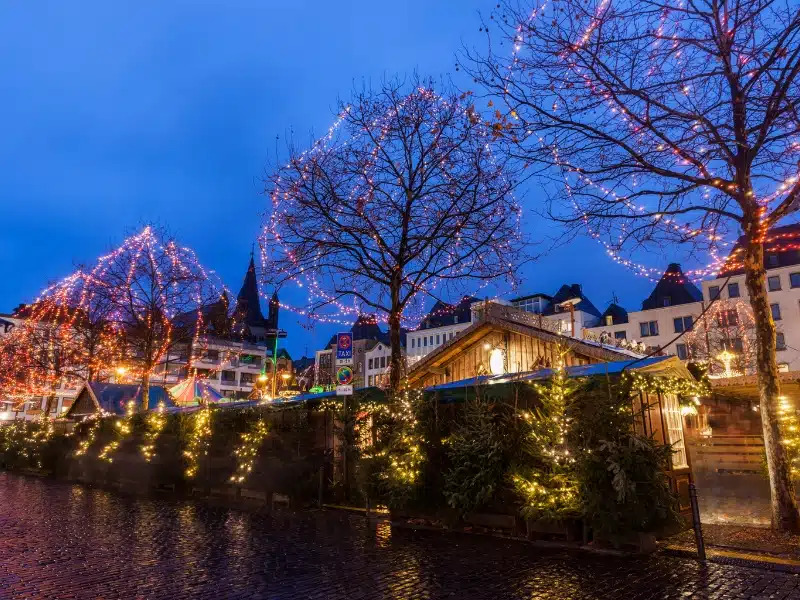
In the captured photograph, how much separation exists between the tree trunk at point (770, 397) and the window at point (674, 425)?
1554 millimetres

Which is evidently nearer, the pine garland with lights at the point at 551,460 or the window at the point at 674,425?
the pine garland with lights at the point at 551,460

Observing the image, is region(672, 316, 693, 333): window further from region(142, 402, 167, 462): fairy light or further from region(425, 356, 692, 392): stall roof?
region(142, 402, 167, 462): fairy light

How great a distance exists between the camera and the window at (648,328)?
56.3 metres

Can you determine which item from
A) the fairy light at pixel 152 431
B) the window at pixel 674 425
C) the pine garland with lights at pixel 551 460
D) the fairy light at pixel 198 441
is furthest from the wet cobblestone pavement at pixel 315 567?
the fairy light at pixel 152 431

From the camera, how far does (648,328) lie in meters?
56.9

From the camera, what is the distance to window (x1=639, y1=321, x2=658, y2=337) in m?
56.3

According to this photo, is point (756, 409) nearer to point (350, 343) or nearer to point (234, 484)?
point (350, 343)

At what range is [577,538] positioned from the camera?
341 inches

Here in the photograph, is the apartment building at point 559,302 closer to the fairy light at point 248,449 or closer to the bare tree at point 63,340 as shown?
the bare tree at point 63,340

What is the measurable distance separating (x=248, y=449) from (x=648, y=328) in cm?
5233

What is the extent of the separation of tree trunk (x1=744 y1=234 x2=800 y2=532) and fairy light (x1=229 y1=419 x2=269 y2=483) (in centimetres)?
1115

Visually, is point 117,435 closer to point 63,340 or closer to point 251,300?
point 63,340

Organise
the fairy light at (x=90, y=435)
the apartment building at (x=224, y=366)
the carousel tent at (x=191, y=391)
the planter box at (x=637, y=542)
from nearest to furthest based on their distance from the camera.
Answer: the planter box at (x=637, y=542)
the fairy light at (x=90, y=435)
the carousel tent at (x=191, y=391)
the apartment building at (x=224, y=366)

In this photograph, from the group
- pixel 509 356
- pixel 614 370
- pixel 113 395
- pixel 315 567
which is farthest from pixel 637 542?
pixel 113 395
